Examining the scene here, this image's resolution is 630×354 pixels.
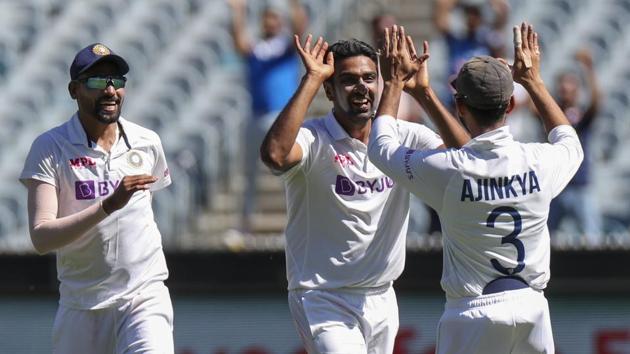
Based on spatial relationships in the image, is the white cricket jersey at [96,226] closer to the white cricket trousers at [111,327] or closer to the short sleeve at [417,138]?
the white cricket trousers at [111,327]

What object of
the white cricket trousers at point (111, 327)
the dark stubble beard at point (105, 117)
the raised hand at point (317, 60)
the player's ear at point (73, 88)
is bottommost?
the white cricket trousers at point (111, 327)

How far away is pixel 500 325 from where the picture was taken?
5.91 meters

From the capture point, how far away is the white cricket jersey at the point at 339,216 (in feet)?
21.9

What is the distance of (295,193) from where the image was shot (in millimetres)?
6754

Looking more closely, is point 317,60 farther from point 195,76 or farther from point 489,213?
point 195,76

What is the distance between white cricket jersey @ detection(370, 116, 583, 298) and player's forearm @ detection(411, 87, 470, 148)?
0.55 meters

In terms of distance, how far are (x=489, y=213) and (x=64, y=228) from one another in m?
2.05

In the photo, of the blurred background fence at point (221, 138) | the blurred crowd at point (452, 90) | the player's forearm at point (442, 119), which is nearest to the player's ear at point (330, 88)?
the player's forearm at point (442, 119)

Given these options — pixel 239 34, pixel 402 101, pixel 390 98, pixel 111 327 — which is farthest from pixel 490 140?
pixel 239 34

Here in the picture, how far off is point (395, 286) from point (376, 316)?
2928 millimetres

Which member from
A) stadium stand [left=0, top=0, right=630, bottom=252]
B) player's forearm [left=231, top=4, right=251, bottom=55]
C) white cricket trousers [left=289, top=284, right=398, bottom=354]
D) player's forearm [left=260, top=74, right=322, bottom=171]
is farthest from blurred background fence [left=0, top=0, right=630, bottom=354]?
player's forearm [left=260, top=74, right=322, bottom=171]

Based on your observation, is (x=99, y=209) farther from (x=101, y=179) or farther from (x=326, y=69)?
(x=326, y=69)

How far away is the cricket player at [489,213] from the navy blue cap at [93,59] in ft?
5.01

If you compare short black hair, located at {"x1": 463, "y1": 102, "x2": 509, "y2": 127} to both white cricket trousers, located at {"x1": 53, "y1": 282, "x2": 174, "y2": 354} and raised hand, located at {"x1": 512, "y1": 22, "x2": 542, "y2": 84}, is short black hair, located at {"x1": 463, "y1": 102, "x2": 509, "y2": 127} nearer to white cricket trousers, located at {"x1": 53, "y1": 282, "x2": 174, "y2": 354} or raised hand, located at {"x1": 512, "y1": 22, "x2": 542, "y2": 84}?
raised hand, located at {"x1": 512, "y1": 22, "x2": 542, "y2": 84}
